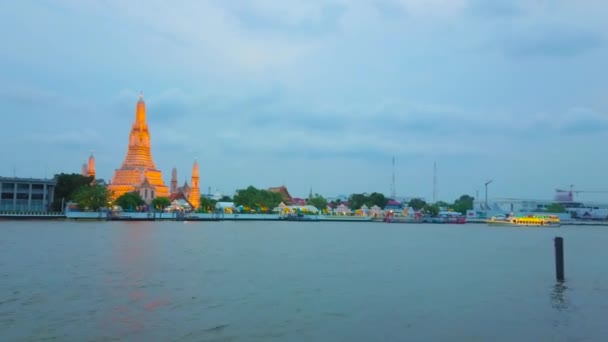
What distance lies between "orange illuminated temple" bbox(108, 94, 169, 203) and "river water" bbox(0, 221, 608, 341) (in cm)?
9288

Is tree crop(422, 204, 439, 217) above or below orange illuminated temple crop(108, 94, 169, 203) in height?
below

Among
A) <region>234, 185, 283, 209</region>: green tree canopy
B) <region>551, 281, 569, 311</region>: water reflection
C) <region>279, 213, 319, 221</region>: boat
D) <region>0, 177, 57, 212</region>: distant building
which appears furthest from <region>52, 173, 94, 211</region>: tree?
<region>551, 281, 569, 311</region>: water reflection

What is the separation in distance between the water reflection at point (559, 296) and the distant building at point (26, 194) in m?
102

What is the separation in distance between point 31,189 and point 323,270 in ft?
309

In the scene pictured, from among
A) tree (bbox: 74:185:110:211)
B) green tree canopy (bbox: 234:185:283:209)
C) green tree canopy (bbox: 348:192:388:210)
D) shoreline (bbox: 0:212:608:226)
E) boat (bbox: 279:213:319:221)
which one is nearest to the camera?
shoreline (bbox: 0:212:608:226)

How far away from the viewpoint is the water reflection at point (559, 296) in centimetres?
2305

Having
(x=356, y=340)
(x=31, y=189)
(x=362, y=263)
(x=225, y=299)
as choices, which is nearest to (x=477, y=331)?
(x=356, y=340)

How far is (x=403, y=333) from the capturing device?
1781 cm

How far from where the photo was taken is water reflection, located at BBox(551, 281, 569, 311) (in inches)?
907

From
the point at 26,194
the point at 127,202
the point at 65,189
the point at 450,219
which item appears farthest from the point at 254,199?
the point at 450,219

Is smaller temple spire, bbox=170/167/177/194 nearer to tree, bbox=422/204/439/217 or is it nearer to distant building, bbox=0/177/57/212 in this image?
distant building, bbox=0/177/57/212

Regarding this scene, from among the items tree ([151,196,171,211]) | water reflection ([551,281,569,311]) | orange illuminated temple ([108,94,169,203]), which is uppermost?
orange illuminated temple ([108,94,169,203])

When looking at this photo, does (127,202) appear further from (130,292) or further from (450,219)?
(130,292)

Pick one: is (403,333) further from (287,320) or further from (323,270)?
(323,270)
